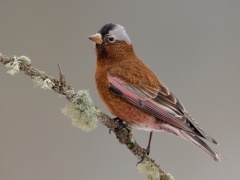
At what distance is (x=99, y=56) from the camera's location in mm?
2549

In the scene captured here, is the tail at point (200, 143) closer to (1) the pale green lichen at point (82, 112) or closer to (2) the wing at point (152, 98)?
(2) the wing at point (152, 98)

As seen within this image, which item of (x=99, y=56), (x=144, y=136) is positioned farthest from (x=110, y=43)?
(x=144, y=136)

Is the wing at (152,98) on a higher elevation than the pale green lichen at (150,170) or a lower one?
higher

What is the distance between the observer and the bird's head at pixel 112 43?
98.1 inches

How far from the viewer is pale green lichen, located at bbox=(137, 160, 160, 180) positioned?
5.88 ft

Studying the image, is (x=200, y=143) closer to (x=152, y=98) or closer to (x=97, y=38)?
(x=152, y=98)

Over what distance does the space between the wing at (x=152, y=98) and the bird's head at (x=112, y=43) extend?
232 mm

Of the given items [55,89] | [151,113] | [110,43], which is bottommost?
[55,89]

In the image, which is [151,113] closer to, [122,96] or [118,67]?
[122,96]

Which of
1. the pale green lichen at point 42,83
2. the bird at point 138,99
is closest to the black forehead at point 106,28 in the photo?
the bird at point 138,99

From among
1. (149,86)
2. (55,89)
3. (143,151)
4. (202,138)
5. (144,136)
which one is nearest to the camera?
(55,89)

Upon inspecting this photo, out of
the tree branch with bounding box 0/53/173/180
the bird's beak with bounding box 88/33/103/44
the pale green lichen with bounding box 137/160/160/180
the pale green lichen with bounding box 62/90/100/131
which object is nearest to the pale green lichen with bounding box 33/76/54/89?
the tree branch with bounding box 0/53/173/180

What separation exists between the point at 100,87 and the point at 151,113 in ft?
1.34

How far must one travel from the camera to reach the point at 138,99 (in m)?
2.17
